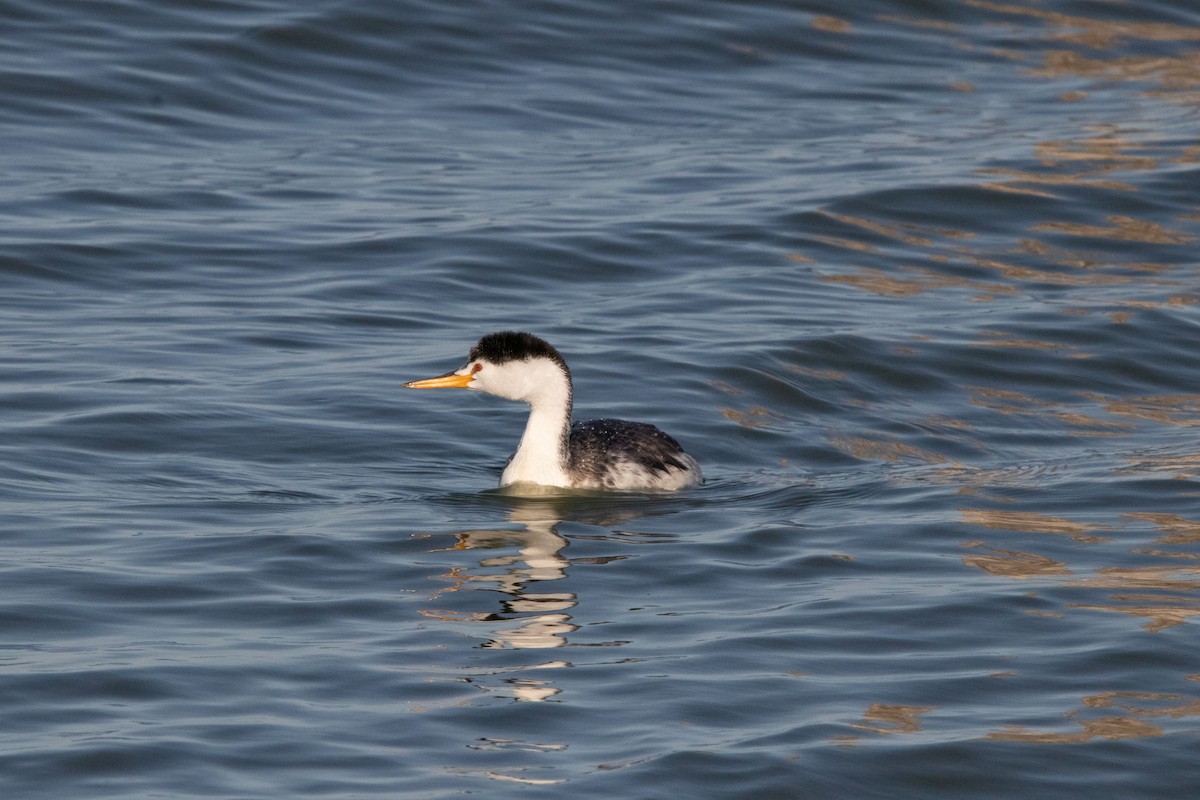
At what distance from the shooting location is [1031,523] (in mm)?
10531

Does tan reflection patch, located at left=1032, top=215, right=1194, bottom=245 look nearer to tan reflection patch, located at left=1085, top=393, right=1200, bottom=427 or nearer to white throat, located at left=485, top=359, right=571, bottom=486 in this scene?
tan reflection patch, located at left=1085, top=393, right=1200, bottom=427

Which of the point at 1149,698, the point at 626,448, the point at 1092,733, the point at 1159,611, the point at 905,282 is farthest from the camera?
the point at 905,282

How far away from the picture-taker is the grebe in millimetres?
11227

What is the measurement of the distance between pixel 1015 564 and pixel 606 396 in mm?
4363

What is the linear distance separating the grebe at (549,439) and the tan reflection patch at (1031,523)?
5.75 feet

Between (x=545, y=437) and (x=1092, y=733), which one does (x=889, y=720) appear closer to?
(x=1092, y=733)

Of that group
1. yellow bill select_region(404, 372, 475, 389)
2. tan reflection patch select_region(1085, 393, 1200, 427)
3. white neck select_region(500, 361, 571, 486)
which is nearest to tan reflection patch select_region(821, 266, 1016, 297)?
tan reflection patch select_region(1085, 393, 1200, 427)

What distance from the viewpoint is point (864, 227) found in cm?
1778

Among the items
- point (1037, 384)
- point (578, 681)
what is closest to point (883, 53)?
point (1037, 384)

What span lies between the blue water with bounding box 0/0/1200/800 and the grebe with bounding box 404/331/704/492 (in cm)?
24

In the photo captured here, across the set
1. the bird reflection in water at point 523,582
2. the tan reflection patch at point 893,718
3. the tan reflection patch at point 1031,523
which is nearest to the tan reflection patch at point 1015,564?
the tan reflection patch at point 1031,523

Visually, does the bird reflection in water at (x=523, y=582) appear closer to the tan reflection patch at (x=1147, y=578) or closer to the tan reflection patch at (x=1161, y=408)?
the tan reflection patch at (x=1147, y=578)

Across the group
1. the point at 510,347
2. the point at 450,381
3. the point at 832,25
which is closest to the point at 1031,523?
the point at 510,347

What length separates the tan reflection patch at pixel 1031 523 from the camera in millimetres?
10359
